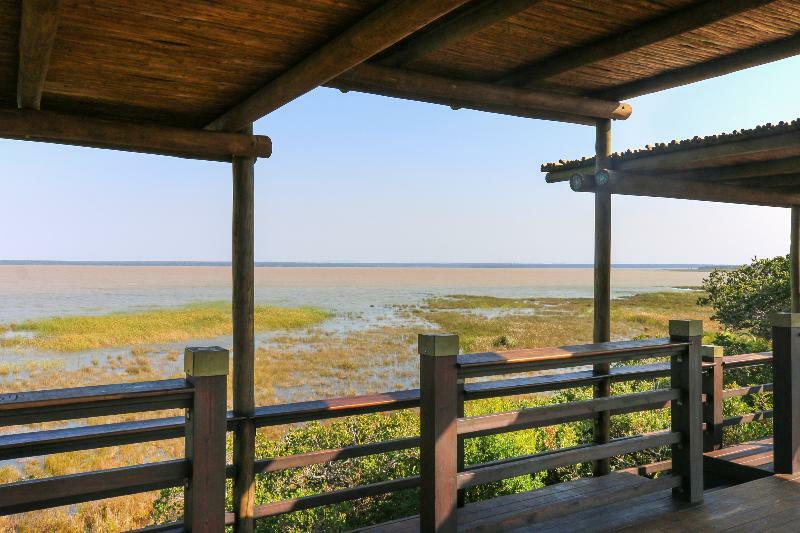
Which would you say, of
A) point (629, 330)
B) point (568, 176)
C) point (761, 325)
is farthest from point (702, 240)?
point (568, 176)

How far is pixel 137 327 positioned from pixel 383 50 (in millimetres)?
39486

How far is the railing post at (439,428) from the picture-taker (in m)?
2.29

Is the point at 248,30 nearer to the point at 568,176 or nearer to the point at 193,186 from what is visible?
the point at 568,176

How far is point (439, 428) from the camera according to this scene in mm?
2293

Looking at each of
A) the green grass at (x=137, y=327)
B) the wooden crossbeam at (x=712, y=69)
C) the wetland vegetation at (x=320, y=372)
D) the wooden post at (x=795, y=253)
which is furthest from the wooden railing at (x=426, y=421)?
the green grass at (x=137, y=327)

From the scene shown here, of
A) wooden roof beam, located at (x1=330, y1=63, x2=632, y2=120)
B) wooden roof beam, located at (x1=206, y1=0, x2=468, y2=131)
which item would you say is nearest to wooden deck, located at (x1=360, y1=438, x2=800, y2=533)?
wooden roof beam, located at (x1=206, y1=0, x2=468, y2=131)

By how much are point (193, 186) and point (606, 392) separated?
319 feet

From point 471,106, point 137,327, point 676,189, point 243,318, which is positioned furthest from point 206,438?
point 137,327

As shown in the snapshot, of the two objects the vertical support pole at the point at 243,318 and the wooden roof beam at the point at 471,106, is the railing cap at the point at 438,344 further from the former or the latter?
the wooden roof beam at the point at 471,106

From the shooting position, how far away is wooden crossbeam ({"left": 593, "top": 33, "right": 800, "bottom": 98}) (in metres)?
3.66

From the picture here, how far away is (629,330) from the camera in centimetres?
3391

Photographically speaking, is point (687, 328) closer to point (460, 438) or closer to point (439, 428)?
point (460, 438)

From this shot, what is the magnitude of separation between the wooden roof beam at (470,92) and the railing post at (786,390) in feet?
7.17

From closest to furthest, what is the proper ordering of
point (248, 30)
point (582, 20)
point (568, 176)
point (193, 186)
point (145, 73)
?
point (248, 30) < point (145, 73) < point (582, 20) < point (568, 176) < point (193, 186)
